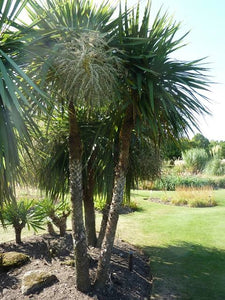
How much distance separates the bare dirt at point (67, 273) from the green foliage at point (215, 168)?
15670 mm

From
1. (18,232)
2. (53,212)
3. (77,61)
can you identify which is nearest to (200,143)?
(53,212)

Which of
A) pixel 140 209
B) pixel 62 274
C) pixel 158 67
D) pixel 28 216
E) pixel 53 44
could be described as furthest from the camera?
pixel 140 209

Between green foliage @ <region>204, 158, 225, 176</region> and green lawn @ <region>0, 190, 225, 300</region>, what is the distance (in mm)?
9238

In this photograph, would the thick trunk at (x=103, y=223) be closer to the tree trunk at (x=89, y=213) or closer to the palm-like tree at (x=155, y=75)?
the tree trunk at (x=89, y=213)

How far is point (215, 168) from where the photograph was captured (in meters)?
21.2

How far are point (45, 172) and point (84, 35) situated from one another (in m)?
3.35

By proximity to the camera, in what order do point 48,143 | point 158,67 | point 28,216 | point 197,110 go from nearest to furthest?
point 158,67 → point 197,110 → point 48,143 → point 28,216

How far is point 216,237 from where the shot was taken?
8031mm

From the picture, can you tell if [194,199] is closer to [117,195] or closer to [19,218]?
[19,218]

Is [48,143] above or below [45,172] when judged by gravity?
above

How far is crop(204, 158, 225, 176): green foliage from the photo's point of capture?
69.4 ft

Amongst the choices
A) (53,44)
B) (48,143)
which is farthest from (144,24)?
(48,143)

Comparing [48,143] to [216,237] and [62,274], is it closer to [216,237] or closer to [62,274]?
[62,274]

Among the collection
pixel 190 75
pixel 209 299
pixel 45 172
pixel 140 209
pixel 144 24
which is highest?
pixel 144 24
